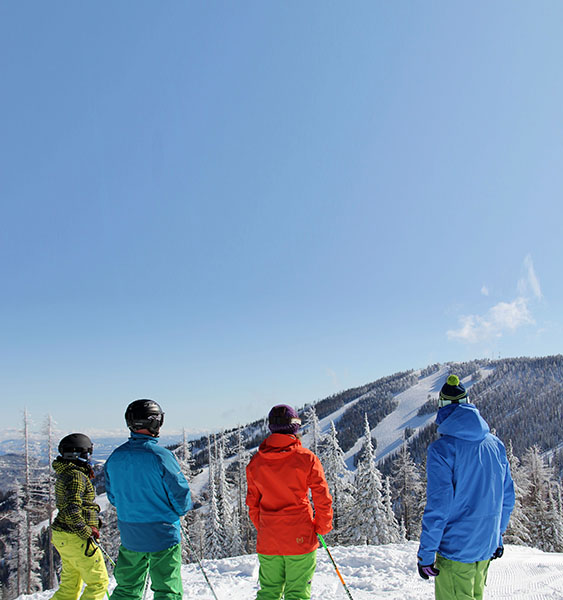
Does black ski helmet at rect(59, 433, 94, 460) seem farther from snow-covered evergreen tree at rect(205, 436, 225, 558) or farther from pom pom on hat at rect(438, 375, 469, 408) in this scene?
snow-covered evergreen tree at rect(205, 436, 225, 558)

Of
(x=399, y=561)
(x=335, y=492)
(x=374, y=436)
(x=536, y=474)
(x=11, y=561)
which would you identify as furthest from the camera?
(x=374, y=436)

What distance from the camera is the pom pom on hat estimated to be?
3.87 metres

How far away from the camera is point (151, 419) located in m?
4.42

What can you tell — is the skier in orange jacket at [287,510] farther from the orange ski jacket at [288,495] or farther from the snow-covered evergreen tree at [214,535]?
the snow-covered evergreen tree at [214,535]

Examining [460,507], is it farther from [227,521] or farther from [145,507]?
[227,521]

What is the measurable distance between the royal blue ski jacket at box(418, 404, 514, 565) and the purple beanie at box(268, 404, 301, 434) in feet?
4.54

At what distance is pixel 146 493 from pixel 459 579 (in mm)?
3236

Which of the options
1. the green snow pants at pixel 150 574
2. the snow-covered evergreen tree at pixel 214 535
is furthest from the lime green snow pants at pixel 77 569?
the snow-covered evergreen tree at pixel 214 535

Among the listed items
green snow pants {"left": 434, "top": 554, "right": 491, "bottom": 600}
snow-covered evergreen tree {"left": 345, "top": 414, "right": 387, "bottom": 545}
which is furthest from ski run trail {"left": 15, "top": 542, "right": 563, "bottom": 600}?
snow-covered evergreen tree {"left": 345, "top": 414, "right": 387, "bottom": 545}

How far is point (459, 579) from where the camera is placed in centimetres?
363

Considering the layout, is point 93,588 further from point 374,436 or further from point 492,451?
point 374,436

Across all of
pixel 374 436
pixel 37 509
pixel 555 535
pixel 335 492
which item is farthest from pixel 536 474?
pixel 374 436

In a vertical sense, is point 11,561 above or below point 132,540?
below

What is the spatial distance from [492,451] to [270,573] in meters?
2.66
